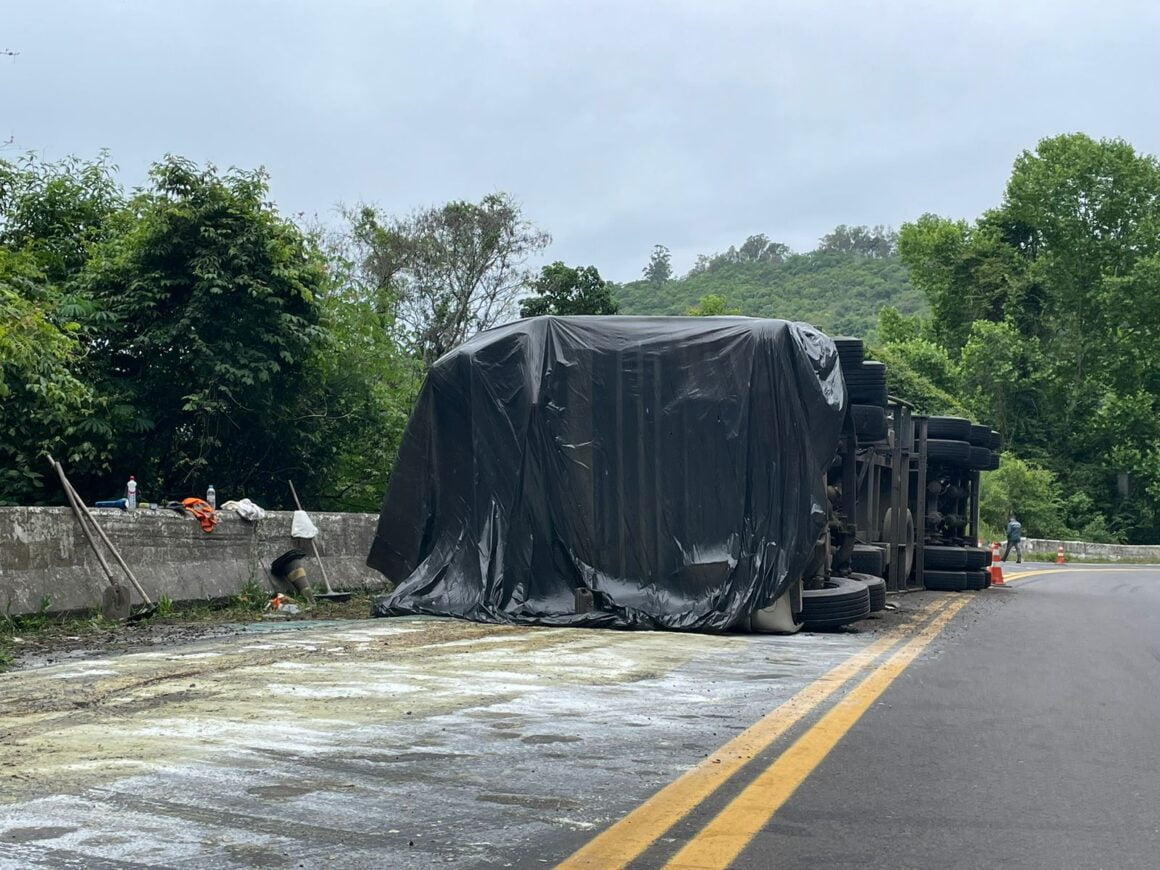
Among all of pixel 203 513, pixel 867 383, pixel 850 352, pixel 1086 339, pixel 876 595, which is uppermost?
pixel 1086 339


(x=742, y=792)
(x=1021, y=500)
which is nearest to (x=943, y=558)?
(x=742, y=792)

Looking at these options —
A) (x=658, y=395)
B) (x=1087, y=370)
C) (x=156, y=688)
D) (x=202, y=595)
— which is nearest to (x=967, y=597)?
(x=658, y=395)

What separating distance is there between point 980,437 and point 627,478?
37.2 ft

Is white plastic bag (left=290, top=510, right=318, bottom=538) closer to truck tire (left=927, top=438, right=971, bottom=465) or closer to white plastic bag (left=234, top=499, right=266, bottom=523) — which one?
Answer: white plastic bag (left=234, top=499, right=266, bottom=523)

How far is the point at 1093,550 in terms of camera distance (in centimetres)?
4722

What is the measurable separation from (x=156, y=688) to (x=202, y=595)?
593 centimetres

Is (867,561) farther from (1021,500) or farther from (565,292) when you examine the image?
(1021,500)

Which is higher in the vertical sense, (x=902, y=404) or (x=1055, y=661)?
(x=902, y=404)

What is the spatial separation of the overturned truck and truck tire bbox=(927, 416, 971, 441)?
26.8 ft

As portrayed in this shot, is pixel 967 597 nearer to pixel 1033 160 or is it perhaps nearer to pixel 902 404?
pixel 902 404

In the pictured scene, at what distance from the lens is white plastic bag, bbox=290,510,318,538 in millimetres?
14902

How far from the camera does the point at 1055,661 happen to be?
1009 cm

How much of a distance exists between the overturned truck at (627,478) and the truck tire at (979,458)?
27.8 ft

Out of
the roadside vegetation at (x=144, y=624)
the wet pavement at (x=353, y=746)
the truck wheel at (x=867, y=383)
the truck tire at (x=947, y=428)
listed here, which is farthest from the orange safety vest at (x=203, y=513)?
the truck tire at (x=947, y=428)
